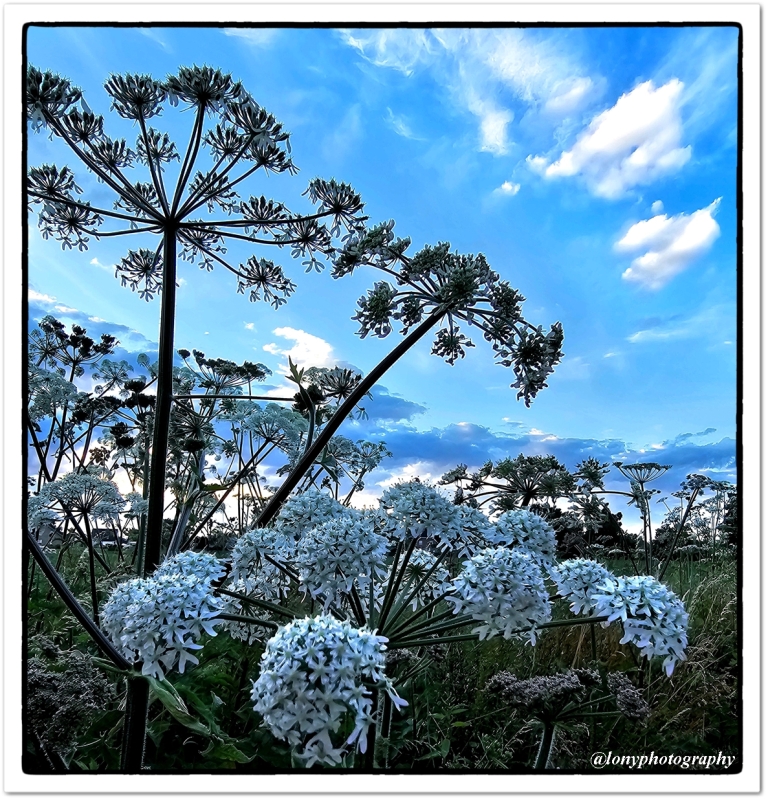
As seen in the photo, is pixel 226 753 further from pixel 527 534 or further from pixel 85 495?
pixel 85 495

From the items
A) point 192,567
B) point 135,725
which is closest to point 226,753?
point 135,725

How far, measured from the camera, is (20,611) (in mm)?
1367

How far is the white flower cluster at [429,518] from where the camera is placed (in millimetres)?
1317

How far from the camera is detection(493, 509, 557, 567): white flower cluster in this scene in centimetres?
134

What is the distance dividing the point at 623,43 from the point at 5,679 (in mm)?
2393

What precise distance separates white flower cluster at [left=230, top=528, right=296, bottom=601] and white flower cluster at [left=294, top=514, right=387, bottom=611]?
116 mm

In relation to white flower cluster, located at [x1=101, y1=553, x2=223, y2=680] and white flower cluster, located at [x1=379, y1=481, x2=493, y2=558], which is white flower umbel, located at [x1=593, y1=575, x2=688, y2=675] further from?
white flower cluster, located at [x1=101, y1=553, x2=223, y2=680]

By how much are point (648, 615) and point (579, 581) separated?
0.61 feet

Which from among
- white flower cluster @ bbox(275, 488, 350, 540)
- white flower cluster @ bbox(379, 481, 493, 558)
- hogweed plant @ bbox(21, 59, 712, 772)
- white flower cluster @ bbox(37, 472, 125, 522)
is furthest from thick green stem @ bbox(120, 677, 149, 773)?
white flower cluster @ bbox(37, 472, 125, 522)

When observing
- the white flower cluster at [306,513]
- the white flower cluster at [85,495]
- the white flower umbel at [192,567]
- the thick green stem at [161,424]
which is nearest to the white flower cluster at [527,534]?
the white flower cluster at [306,513]

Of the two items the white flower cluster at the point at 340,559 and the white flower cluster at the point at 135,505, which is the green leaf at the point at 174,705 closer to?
the white flower cluster at the point at 340,559
